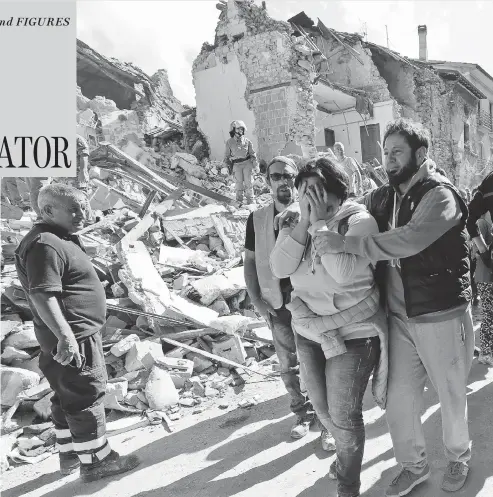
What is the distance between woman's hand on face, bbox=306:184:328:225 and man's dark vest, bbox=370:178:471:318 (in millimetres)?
436

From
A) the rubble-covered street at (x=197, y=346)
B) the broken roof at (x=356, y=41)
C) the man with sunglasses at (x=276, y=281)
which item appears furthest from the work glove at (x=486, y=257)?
the broken roof at (x=356, y=41)

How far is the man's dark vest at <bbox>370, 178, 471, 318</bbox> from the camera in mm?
2326

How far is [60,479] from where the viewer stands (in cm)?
324

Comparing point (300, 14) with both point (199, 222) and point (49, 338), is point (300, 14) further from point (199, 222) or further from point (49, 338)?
point (49, 338)

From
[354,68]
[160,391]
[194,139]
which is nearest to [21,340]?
[160,391]

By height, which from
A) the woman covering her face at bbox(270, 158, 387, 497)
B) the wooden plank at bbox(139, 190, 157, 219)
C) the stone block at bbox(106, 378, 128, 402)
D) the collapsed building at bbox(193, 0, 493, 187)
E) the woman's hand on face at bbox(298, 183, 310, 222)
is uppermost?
the collapsed building at bbox(193, 0, 493, 187)

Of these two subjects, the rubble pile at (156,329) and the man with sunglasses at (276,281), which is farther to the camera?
the rubble pile at (156,329)

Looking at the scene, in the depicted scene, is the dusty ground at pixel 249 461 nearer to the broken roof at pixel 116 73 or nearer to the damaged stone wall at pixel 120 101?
the damaged stone wall at pixel 120 101

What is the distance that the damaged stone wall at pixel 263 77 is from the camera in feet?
48.4

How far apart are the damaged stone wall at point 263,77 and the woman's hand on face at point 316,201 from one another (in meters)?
13.0

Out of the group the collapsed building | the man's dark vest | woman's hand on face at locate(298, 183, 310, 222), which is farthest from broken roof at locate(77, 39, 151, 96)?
the man's dark vest

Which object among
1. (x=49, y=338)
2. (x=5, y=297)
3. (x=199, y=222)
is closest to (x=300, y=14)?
(x=199, y=222)

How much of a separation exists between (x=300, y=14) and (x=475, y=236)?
19.1 meters

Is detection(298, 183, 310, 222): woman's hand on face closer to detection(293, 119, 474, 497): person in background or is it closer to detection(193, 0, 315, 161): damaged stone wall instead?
detection(293, 119, 474, 497): person in background
